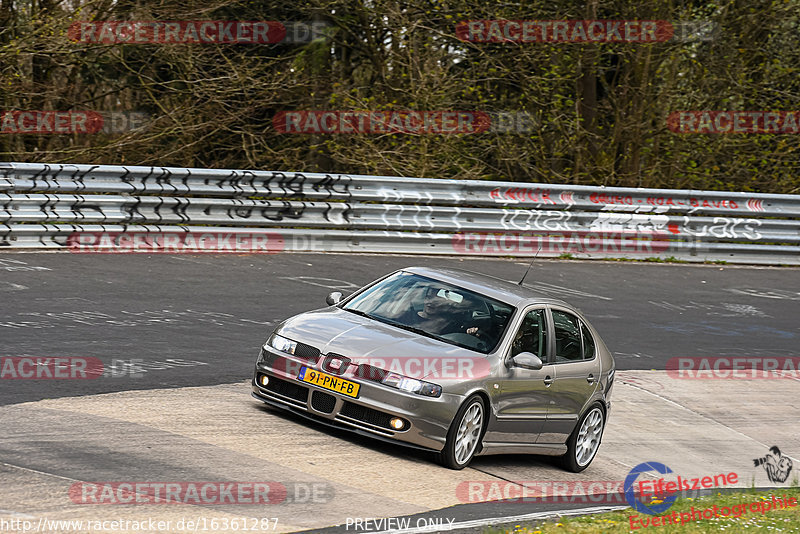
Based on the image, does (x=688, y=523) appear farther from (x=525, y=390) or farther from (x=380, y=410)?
(x=380, y=410)

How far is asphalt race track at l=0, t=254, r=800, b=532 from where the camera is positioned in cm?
689

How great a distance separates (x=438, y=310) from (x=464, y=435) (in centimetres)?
119

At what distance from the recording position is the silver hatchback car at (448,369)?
8.08 meters

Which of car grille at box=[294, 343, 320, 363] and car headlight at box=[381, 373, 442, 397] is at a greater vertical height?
car grille at box=[294, 343, 320, 363]

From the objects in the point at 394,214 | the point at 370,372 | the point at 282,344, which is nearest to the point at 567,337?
the point at 370,372

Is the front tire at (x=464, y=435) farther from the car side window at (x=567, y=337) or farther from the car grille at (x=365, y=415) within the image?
the car side window at (x=567, y=337)

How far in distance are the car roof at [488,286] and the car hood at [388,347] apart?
795 millimetres

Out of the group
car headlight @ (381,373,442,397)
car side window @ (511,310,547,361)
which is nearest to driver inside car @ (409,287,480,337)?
car side window @ (511,310,547,361)

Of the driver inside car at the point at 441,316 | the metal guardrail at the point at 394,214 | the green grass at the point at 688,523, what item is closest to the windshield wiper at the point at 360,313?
the driver inside car at the point at 441,316

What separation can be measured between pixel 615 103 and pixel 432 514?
18.8m

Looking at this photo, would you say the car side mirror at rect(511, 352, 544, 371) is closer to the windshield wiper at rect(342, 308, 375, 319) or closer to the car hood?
the car hood

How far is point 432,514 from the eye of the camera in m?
6.91

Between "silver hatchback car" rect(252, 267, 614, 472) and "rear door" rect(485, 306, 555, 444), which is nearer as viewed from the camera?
"silver hatchback car" rect(252, 267, 614, 472)

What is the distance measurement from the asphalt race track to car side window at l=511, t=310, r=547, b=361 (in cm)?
103
